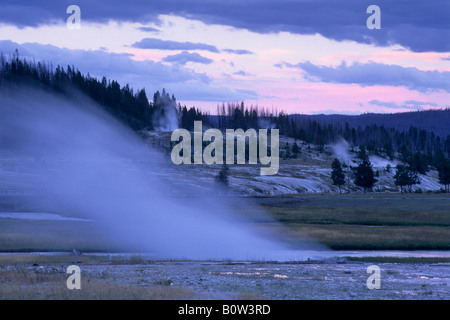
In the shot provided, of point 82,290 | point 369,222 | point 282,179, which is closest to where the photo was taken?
point 82,290

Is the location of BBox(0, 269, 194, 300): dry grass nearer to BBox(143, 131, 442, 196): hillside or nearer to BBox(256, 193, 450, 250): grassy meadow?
BBox(256, 193, 450, 250): grassy meadow

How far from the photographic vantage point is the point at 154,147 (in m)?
178

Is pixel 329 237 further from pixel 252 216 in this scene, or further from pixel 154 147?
pixel 154 147

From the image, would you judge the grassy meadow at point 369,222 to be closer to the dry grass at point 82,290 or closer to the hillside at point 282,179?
the hillside at point 282,179

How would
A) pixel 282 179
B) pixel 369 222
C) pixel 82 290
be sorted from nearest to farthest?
pixel 82 290
pixel 369 222
pixel 282 179

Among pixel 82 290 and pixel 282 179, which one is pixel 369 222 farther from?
pixel 282 179

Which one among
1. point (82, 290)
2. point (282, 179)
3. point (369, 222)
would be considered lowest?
point (282, 179)

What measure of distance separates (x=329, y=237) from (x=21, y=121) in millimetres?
152097

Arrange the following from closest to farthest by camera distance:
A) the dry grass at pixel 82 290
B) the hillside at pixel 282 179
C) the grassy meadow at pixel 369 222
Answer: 1. the dry grass at pixel 82 290
2. the grassy meadow at pixel 369 222
3. the hillside at pixel 282 179

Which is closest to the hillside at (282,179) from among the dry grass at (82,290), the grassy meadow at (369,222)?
the grassy meadow at (369,222)

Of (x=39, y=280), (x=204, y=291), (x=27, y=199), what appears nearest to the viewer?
(x=204, y=291)

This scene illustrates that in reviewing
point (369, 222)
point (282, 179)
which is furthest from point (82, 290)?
point (282, 179)
